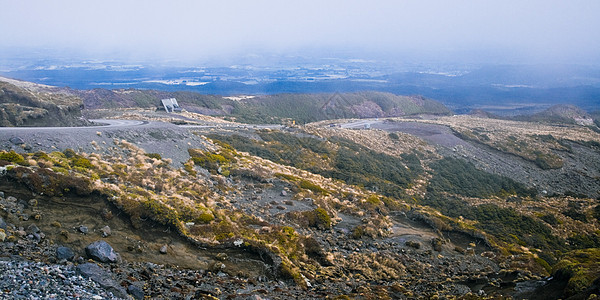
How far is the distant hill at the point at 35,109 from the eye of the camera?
89.8 ft

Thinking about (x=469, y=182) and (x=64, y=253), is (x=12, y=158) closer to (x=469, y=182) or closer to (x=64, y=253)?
(x=64, y=253)

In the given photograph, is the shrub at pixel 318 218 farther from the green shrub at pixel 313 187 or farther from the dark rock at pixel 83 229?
the dark rock at pixel 83 229

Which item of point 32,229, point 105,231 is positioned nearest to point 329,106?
point 105,231

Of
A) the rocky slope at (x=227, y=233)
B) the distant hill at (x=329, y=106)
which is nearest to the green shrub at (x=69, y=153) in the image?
the rocky slope at (x=227, y=233)

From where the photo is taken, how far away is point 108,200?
14.1m

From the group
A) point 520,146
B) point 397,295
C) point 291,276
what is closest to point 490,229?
point 397,295

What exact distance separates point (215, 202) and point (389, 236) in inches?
389

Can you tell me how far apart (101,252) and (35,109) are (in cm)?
2626

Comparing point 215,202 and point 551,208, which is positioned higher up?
point 215,202

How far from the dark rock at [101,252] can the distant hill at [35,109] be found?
21.2m

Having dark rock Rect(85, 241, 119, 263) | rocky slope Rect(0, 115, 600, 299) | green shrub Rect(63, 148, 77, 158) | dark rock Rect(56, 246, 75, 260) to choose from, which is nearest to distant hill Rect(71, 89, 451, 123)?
rocky slope Rect(0, 115, 600, 299)

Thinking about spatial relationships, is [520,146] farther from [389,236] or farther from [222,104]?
[222,104]

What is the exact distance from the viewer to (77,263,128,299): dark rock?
960 cm

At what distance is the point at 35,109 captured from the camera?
30.2 m
